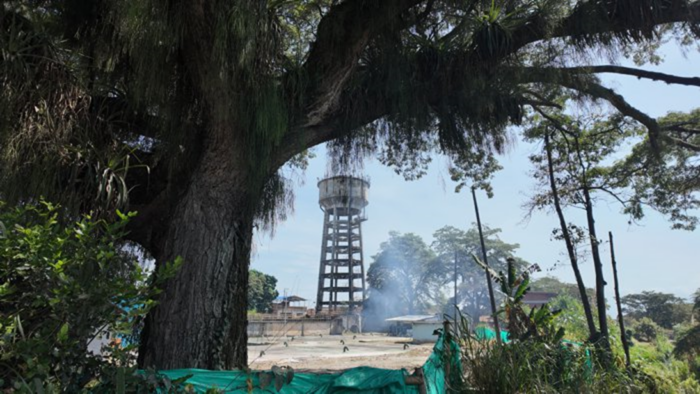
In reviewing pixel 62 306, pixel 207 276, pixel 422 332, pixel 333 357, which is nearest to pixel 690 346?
pixel 333 357

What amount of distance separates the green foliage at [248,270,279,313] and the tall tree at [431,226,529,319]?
20.0 meters

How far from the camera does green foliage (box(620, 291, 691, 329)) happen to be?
38125 mm

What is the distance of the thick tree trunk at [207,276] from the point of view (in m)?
3.29

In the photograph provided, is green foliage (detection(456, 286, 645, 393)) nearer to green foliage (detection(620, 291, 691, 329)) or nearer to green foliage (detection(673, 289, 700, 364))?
green foliage (detection(673, 289, 700, 364))

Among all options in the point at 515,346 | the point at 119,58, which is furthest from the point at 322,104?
the point at 515,346

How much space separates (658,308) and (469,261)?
18128 millimetres

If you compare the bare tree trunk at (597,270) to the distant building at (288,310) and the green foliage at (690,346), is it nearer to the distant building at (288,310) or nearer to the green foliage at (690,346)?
the green foliage at (690,346)

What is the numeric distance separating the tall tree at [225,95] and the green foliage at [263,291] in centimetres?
4076

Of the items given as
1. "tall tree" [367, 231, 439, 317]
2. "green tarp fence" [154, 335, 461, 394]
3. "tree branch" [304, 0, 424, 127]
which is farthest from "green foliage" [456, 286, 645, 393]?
"tall tree" [367, 231, 439, 317]

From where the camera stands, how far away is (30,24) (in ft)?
11.7

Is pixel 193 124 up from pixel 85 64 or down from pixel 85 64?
down

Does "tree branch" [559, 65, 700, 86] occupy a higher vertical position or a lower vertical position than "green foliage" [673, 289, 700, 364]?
higher

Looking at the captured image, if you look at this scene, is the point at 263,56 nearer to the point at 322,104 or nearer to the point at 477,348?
the point at 322,104

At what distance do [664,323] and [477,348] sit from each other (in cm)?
4472
